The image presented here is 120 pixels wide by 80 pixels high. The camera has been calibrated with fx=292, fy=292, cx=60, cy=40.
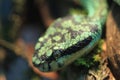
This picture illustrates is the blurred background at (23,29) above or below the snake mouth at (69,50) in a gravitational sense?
above

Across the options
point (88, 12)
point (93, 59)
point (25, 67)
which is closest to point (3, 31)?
point (25, 67)

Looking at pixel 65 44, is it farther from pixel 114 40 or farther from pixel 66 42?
pixel 114 40

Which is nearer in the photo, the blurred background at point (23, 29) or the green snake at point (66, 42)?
the green snake at point (66, 42)

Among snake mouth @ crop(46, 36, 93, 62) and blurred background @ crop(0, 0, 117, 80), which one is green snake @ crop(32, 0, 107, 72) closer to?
Answer: snake mouth @ crop(46, 36, 93, 62)

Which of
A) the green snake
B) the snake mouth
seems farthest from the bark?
the snake mouth

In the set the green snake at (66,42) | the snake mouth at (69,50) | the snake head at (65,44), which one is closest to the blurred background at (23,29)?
the green snake at (66,42)

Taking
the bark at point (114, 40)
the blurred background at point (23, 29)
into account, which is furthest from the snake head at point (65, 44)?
the blurred background at point (23, 29)

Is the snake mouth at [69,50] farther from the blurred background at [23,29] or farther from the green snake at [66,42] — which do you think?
the blurred background at [23,29]

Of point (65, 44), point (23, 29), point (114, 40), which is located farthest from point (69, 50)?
point (23, 29)

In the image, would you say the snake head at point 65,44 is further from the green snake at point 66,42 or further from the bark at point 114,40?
the bark at point 114,40
